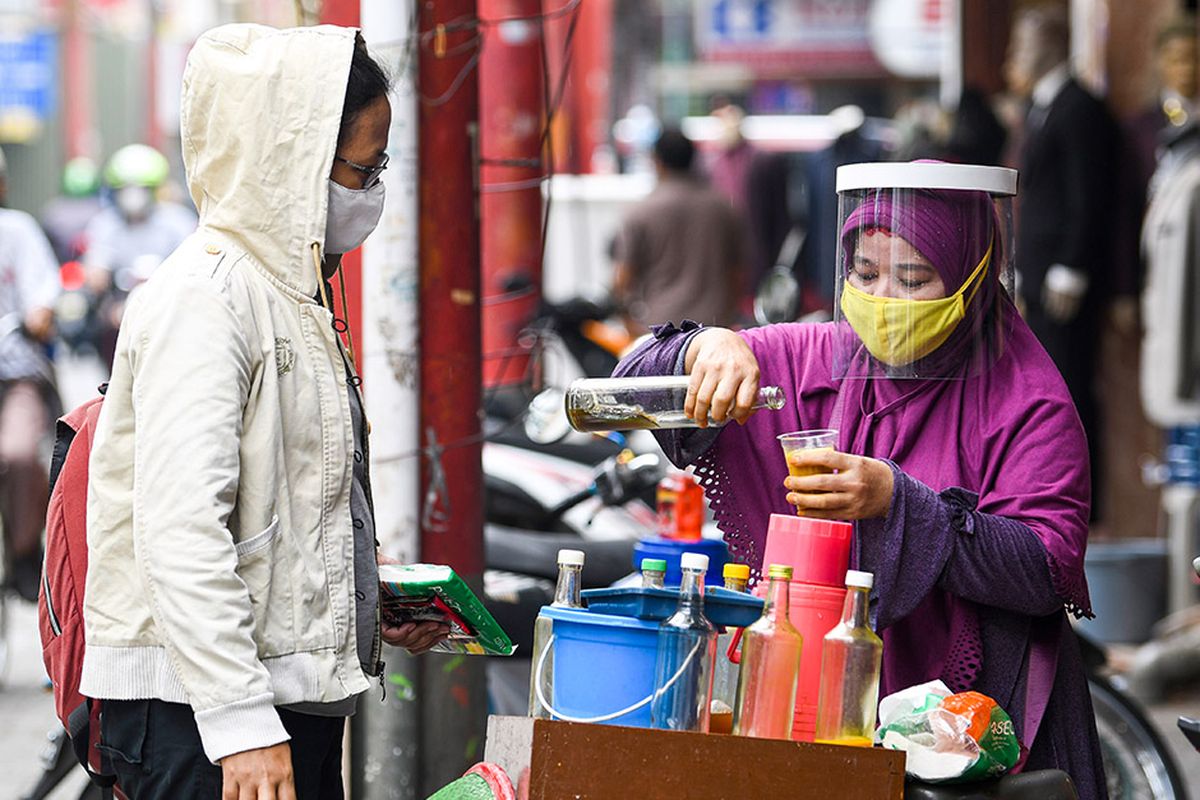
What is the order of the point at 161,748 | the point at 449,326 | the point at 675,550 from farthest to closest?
1. the point at 449,326
2. the point at 675,550
3. the point at 161,748

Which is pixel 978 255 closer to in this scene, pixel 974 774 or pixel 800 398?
pixel 800 398

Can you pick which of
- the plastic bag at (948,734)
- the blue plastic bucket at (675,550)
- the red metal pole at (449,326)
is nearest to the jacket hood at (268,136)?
the plastic bag at (948,734)

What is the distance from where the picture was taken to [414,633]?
315cm

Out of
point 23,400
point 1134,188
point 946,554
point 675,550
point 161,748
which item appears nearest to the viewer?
point 161,748

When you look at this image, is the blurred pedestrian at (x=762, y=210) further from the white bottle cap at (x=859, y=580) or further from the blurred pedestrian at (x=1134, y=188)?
the white bottle cap at (x=859, y=580)

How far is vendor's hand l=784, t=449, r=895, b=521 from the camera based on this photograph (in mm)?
2756

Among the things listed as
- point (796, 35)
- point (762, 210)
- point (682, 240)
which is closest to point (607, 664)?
point (682, 240)

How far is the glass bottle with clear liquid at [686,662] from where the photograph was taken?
2.65m

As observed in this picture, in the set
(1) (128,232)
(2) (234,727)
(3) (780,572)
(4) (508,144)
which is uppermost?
(4) (508,144)

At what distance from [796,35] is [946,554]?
69.4 feet

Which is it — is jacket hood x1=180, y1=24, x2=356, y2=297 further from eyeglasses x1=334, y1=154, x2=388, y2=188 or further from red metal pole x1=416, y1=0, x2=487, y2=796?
red metal pole x1=416, y1=0, x2=487, y2=796

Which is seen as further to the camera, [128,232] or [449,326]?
[128,232]

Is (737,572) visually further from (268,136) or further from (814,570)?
(268,136)

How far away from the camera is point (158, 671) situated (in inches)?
107
